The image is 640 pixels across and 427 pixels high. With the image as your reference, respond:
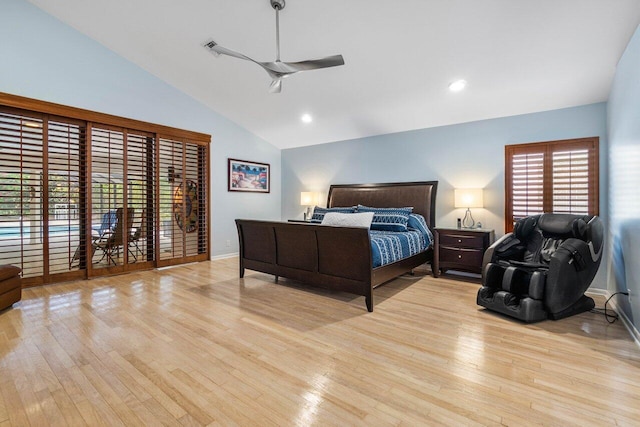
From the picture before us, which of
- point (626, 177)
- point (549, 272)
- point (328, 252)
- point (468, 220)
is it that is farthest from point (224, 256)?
point (626, 177)

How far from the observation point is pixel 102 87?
4.41 metres

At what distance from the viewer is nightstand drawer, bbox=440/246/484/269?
4.17 meters

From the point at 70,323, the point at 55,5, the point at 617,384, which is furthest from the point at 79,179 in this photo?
the point at 617,384

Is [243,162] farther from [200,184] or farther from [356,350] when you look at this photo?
[356,350]

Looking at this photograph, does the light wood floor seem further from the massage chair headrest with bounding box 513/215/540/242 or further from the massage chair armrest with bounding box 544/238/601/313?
the massage chair headrest with bounding box 513/215/540/242

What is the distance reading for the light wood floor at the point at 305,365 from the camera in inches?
62.7

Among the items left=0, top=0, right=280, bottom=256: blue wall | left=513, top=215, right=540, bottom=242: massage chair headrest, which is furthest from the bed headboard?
left=0, top=0, right=280, bottom=256: blue wall

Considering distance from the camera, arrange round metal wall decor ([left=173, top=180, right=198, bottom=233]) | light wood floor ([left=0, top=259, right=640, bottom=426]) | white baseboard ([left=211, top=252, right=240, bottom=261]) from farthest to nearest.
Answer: white baseboard ([left=211, top=252, right=240, bottom=261])
round metal wall decor ([left=173, top=180, right=198, bottom=233])
light wood floor ([left=0, top=259, right=640, bottom=426])

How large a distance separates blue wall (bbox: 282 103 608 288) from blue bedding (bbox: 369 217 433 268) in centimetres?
67

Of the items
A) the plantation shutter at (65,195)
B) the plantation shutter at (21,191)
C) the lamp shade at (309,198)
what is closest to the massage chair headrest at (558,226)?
the lamp shade at (309,198)

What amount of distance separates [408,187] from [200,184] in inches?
150

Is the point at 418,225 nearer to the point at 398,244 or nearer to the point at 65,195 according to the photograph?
the point at 398,244

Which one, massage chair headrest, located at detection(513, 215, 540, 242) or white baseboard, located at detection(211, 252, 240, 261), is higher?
massage chair headrest, located at detection(513, 215, 540, 242)

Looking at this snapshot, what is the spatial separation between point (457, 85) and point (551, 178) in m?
1.79
